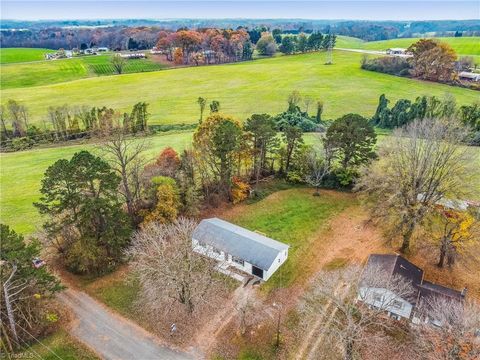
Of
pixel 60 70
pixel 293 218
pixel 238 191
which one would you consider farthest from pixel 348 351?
pixel 60 70

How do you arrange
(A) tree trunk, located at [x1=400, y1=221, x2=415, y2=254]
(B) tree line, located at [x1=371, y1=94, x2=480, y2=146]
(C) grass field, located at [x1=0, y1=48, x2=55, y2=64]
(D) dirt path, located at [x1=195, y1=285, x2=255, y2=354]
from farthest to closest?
(C) grass field, located at [x1=0, y1=48, x2=55, y2=64] → (B) tree line, located at [x1=371, y1=94, x2=480, y2=146] → (A) tree trunk, located at [x1=400, y1=221, x2=415, y2=254] → (D) dirt path, located at [x1=195, y1=285, x2=255, y2=354]

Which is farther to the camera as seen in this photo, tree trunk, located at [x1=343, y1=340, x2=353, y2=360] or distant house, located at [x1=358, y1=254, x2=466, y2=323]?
distant house, located at [x1=358, y1=254, x2=466, y2=323]

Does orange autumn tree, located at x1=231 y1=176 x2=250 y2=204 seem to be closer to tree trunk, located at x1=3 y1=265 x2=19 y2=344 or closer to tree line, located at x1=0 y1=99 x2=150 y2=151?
tree trunk, located at x1=3 y1=265 x2=19 y2=344

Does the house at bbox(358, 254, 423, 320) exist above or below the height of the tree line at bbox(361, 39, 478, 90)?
below

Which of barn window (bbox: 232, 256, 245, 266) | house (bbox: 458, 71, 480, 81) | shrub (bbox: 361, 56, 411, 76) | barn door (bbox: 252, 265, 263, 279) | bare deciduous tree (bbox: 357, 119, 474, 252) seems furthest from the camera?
shrub (bbox: 361, 56, 411, 76)

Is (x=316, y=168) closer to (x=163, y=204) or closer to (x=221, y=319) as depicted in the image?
(x=163, y=204)

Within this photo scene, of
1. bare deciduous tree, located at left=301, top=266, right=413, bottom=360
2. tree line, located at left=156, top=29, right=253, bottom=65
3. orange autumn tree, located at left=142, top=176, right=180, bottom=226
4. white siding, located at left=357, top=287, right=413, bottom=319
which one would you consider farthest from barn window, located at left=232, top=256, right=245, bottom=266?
tree line, located at left=156, top=29, right=253, bottom=65

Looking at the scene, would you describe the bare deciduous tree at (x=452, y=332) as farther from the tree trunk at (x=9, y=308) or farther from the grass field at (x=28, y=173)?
the tree trunk at (x=9, y=308)

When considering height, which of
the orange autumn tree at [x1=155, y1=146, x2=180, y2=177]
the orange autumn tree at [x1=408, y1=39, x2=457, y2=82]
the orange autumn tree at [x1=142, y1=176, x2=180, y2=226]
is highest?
the orange autumn tree at [x1=408, y1=39, x2=457, y2=82]
